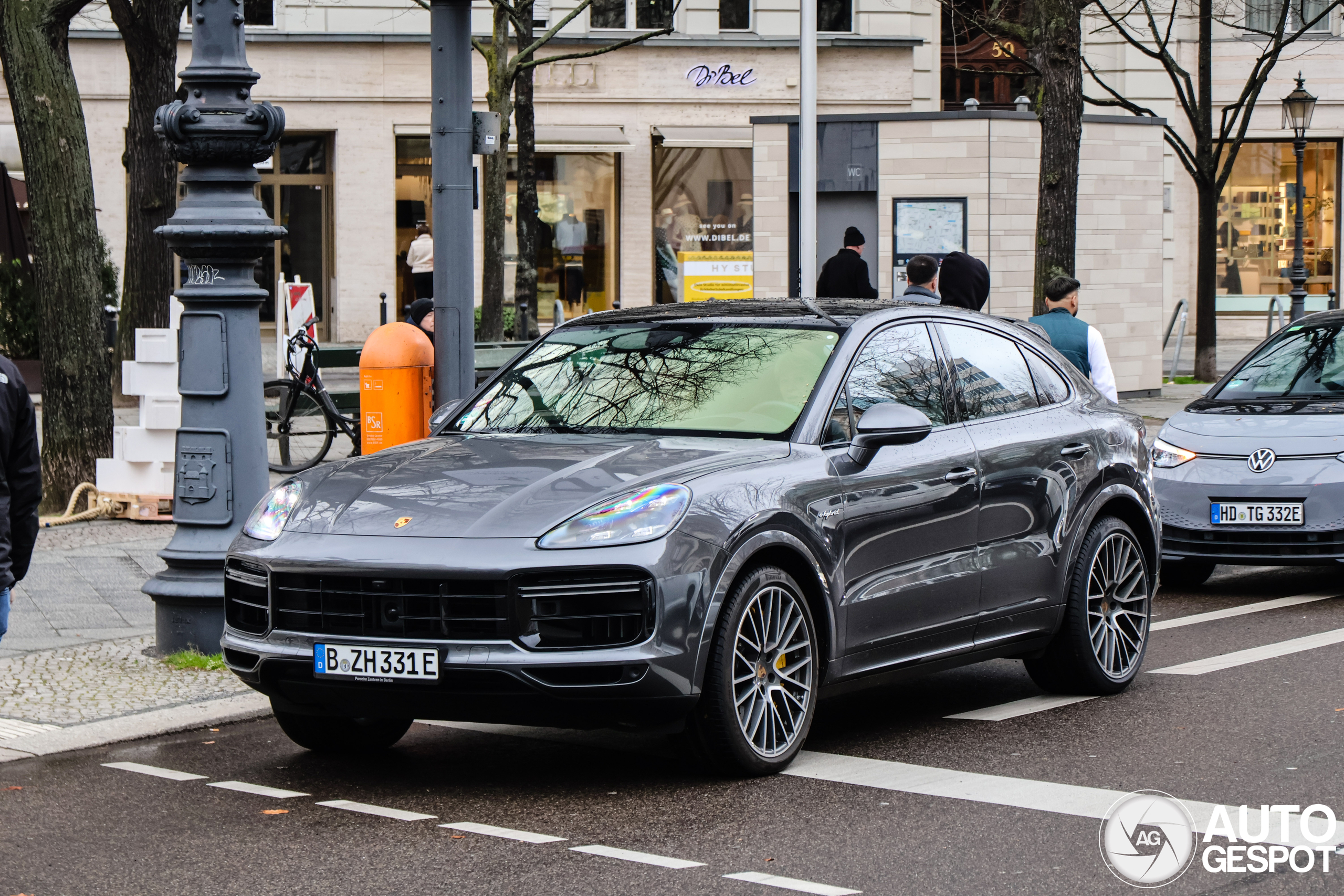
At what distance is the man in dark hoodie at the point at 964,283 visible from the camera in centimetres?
1391

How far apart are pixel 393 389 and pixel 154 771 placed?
12.1ft

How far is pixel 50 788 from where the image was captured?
6.23m

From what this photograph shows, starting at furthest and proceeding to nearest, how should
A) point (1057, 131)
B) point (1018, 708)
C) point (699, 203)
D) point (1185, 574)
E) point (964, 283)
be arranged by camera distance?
point (699, 203) → point (1057, 131) → point (964, 283) → point (1185, 574) → point (1018, 708)

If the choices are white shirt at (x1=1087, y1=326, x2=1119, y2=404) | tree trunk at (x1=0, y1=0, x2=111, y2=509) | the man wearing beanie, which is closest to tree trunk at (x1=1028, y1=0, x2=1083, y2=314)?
the man wearing beanie

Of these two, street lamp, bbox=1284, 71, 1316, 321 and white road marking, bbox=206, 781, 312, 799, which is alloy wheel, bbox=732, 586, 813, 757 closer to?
white road marking, bbox=206, 781, 312, 799

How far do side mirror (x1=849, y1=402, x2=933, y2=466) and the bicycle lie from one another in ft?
31.6

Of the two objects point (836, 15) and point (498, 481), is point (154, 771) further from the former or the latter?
point (836, 15)

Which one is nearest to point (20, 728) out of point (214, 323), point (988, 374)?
point (214, 323)

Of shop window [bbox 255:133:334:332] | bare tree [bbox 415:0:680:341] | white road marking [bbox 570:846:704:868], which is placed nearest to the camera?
white road marking [bbox 570:846:704:868]

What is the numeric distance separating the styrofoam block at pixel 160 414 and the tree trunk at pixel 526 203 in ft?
37.9

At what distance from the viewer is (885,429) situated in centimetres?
642

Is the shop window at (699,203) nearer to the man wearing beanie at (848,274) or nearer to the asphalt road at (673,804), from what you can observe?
the man wearing beanie at (848,274)

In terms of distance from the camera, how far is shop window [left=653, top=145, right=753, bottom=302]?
109ft
